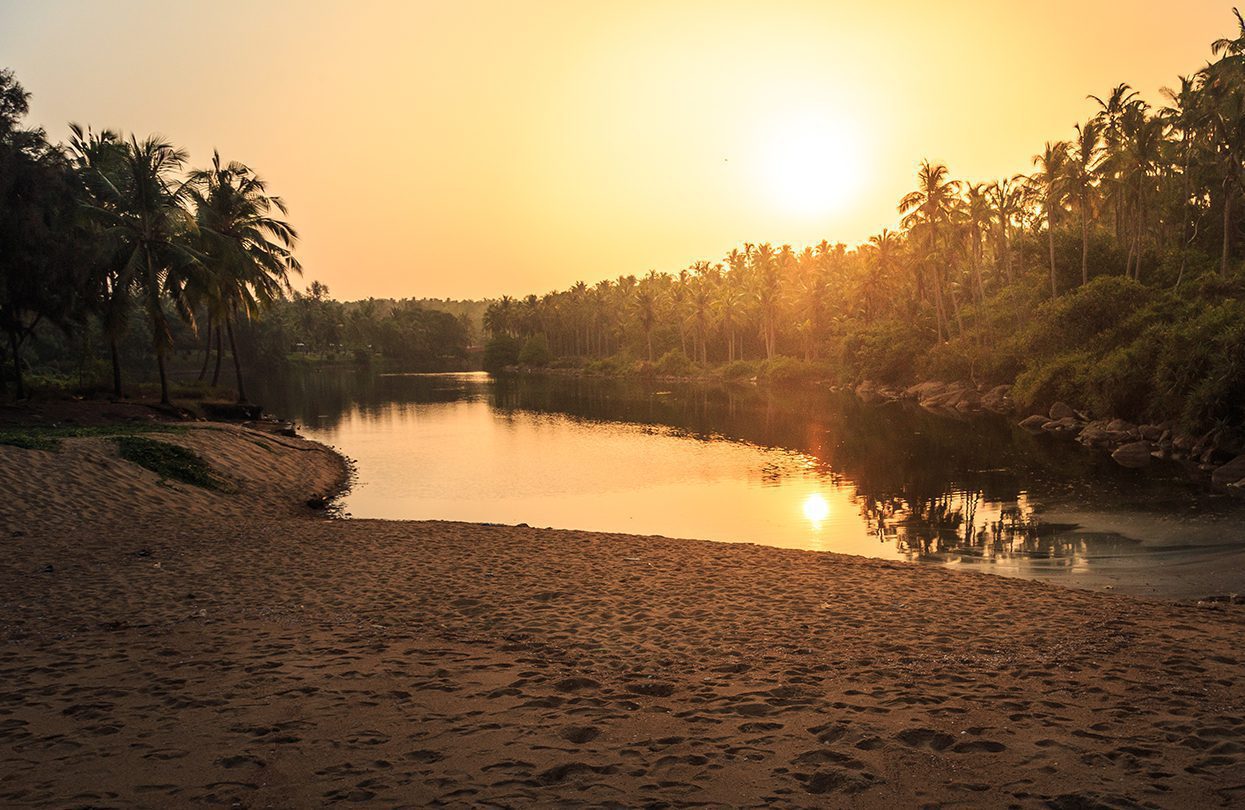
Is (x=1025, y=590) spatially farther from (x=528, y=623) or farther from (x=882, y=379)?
(x=882, y=379)

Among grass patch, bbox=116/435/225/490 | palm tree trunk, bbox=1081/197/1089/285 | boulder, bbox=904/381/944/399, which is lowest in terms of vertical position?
grass patch, bbox=116/435/225/490

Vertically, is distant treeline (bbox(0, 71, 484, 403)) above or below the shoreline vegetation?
above

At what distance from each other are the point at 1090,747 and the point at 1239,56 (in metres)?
48.8

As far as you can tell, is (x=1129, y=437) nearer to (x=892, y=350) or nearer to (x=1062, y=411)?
(x=1062, y=411)

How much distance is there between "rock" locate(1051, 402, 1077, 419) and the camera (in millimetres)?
42281

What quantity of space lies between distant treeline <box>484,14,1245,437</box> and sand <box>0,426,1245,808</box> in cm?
2655

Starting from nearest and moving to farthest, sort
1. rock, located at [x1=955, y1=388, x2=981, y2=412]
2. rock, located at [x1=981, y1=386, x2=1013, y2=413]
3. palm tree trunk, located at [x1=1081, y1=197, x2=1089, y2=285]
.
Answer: palm tree trunk, located at [x1=1081, y1=197, x2=1089, y2=285] → rock, located at [x1=981, y1=386, x2=1013, y2=413] → rock, located at [x1=955, y1=388, x2=981, y2=412]

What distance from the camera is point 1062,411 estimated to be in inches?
1683

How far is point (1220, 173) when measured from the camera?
48.5 m

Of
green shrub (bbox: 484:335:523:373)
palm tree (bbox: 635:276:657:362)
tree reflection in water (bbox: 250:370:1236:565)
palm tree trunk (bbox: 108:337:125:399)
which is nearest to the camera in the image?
tree reflection in water (bbox: 250:370:1236:565)

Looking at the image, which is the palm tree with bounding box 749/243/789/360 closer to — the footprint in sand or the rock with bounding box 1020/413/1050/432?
the rock with bounding box 1020/413/1050/432

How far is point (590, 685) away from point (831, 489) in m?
21.5

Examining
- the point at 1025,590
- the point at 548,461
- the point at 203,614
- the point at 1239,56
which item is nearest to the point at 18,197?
the point at 548,461

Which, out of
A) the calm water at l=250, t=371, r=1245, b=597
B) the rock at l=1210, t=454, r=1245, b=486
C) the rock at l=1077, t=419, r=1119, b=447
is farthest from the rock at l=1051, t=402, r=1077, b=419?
the rock at l=1210, t=454, r=1245, b=486
